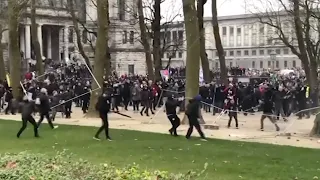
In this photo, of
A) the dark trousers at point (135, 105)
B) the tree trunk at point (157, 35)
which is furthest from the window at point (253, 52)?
the dark trousers at point (135, 105)

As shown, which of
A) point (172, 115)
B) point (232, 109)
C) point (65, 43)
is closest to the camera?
point (172, 115)

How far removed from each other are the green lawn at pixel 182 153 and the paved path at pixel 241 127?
165 cm

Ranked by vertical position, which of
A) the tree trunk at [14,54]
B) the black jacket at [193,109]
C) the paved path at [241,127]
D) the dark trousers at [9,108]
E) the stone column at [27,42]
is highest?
the stone column at [27,42]

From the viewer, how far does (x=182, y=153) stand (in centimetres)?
1603

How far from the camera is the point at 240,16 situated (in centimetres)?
10750

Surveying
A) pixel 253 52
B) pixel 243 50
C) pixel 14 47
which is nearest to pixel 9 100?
pixel 14 47

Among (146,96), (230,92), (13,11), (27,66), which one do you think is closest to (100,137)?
(230,92)

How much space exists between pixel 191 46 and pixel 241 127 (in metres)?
4.00

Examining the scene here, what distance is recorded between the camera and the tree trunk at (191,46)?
24.9 meters

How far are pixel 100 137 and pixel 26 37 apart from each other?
76462 mm

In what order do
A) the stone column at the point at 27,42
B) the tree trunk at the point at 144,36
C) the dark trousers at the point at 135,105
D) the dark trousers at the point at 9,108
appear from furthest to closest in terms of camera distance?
the stone column at the point at 27,42 → the tree trunk at the point at 144,36 → the dark trousers at the point at 135,105 → the dark trousers at the point at 9,108

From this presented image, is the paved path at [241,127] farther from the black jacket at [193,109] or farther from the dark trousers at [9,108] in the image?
the dark trousers at [9,108]

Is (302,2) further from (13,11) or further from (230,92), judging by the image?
(13,11)

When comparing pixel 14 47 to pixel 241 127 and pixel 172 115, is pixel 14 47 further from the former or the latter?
pixel 172 115
